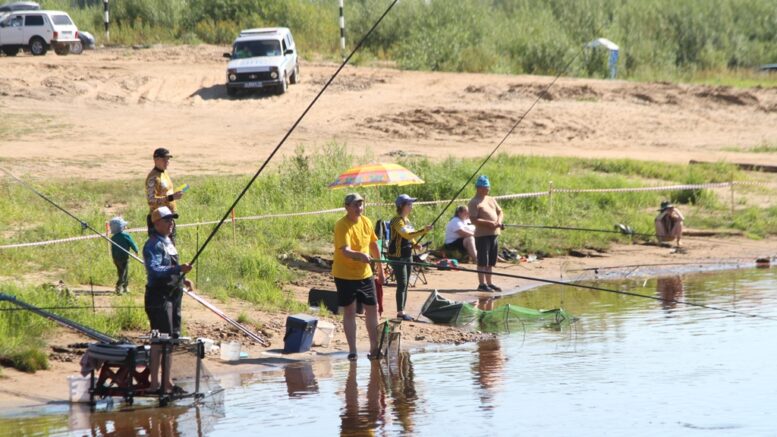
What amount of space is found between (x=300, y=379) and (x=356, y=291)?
36.3 inches

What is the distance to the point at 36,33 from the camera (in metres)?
35.8

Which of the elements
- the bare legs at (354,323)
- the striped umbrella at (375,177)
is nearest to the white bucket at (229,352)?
the bare legs at (354,323)

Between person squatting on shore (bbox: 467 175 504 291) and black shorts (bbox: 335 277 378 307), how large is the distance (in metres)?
4.41

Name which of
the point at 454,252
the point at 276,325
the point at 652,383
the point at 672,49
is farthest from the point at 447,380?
the point at 672,49

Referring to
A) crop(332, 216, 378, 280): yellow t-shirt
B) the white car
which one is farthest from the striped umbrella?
the white car

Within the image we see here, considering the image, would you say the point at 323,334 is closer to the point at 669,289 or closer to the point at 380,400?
the point at 380,400

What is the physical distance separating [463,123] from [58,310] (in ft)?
61.4

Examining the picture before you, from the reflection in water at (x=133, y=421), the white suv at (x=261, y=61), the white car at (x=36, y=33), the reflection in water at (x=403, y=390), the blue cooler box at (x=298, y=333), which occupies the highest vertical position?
the white car at (x=36, y=33)

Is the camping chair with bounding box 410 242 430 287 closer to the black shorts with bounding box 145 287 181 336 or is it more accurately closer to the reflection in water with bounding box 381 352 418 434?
the reflection in water with bounding box 381 352 418 434

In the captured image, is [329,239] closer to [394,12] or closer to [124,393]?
[124,393]

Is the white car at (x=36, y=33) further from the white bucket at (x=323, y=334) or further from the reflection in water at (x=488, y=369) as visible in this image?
the reflection in water at (x=488, y=369)

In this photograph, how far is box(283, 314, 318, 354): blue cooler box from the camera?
40.7 feet

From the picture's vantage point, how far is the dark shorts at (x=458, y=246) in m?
18.0

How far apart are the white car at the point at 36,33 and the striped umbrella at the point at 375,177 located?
72.3 ft
